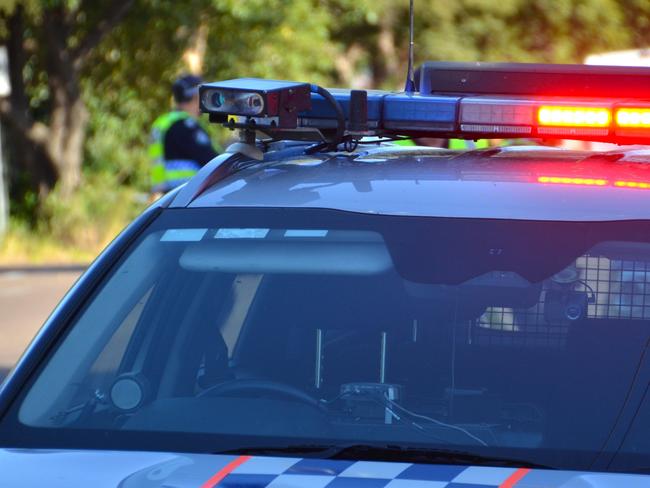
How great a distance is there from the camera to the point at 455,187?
269 centimetres

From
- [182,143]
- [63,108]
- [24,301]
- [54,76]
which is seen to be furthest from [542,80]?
[63,108]

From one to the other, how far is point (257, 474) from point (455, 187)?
2.42 ft

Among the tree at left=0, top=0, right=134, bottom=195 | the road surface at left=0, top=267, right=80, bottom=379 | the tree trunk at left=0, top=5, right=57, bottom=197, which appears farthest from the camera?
the tree trunk at left=0, top=5, right=57, bottom=197

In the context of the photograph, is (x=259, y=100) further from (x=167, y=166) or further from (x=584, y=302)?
(x=167, y=166)

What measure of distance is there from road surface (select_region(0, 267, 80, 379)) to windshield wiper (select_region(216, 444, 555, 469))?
5.83 meters

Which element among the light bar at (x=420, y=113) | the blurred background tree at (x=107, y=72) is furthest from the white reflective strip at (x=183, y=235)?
the blurred background tree at (x=107, y=72)

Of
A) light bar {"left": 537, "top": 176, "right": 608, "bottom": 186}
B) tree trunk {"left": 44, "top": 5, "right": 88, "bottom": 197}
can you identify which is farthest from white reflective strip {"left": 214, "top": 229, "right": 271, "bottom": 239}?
tree trunk {"left": 44, "top": 5, "right": 88, "bottom": 197}

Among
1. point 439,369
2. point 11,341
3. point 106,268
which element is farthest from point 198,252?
point 11,341

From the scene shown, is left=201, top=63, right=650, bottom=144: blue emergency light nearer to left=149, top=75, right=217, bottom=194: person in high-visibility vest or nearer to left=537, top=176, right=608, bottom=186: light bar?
left=537, top=176, right=608, bottom=186: light bar

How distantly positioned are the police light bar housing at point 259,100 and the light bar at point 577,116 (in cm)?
53

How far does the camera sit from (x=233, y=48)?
17.2m

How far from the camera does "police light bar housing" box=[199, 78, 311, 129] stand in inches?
111

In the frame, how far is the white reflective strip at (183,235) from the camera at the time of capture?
8.84ft

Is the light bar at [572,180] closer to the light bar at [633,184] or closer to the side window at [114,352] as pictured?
the light bar at [633,184]
